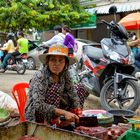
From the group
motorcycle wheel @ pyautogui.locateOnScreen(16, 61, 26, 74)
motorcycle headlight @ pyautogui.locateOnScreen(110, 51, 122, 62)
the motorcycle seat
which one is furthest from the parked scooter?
motorcycle headlight @ pyautogui.locateOnScreen(110, 51, 122, 62)

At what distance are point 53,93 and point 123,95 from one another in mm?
2337

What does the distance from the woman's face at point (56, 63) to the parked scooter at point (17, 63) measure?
32.0 ft

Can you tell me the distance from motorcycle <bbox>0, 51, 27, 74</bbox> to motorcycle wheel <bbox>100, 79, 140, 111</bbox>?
7.64 metres

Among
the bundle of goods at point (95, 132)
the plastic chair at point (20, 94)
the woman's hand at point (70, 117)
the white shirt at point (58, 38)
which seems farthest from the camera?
the white shirt at point (58, 38)

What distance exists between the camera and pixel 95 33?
20.2 metres

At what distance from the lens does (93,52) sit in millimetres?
6375

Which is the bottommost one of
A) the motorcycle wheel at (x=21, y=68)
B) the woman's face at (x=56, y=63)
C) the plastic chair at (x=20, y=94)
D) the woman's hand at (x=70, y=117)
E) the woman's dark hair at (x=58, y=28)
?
the woman's hand at (x=70, y=117)

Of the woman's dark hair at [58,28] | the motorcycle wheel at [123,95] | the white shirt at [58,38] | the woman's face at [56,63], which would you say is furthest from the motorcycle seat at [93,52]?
the woman's dark hair at [58,28]

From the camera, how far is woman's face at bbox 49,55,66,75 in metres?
3.44

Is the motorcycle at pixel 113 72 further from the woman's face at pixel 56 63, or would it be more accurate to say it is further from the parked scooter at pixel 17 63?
the parked scooter at pixel 17 63

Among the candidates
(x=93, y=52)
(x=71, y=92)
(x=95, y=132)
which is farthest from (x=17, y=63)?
(x=95, y=132)

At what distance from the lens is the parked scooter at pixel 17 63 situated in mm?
13164

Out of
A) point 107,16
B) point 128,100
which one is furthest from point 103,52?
point 107,16

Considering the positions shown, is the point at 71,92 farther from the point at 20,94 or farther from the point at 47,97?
the point at 20,94
